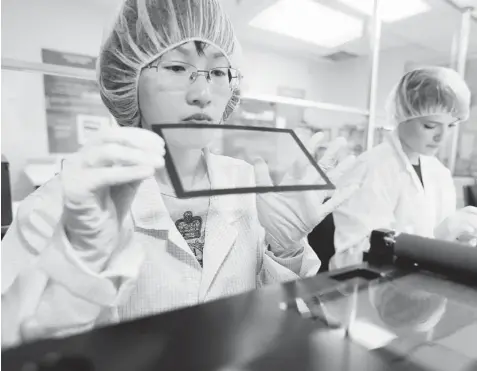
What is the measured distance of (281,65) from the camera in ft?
6.19

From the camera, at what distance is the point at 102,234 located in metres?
0.49

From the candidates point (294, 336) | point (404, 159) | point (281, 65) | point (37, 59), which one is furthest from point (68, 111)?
point (294, 336)

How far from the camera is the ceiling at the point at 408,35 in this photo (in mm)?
1985

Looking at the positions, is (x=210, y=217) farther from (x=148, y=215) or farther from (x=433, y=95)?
(x=433, y=95)

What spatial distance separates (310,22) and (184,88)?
2.15 m

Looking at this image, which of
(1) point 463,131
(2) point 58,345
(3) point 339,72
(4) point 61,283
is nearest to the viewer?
(2) point 58,345

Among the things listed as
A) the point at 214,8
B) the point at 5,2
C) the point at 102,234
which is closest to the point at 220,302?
the point at 102,234

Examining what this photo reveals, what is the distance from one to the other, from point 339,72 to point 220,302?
2.64 meters

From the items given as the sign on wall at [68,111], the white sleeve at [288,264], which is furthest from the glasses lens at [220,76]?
the sign on wall at [68,111]

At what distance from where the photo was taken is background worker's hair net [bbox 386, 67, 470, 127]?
127cm

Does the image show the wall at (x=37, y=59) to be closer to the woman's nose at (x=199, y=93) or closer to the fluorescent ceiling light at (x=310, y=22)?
the fluorescent ceiling light at (x=310, y=22)

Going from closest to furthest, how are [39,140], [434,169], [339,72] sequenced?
[434,169]
[39,140]
[339,72]

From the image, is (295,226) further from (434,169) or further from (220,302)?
(434,169)

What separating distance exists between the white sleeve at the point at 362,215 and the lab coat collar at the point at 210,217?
584 mm
